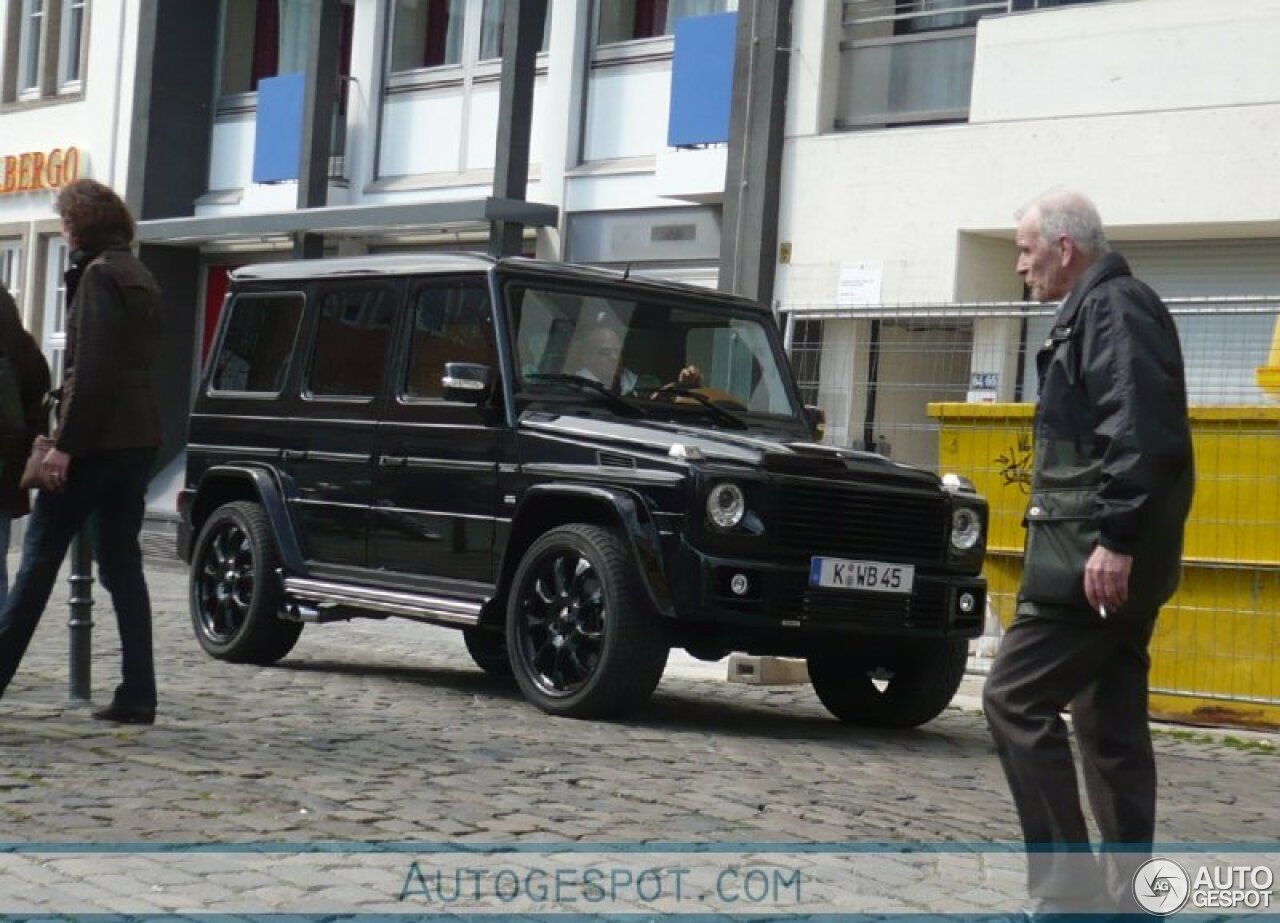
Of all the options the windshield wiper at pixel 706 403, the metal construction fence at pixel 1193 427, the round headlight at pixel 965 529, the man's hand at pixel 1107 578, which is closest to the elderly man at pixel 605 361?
the windshield wiper at pixel 706 403

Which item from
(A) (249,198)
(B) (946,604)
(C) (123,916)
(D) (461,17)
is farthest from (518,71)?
(C) (123,916)

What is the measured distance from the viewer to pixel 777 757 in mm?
9328

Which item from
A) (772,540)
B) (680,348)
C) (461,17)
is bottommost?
(772,540)

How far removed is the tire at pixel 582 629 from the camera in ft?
32.4

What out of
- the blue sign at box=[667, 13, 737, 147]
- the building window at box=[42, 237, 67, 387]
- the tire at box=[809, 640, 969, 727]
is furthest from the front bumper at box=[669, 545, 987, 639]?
the building window at box=[42, 237, 67, 387]

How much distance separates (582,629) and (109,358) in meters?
2.39

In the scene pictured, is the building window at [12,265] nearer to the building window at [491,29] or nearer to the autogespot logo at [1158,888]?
the building window at [491,29]

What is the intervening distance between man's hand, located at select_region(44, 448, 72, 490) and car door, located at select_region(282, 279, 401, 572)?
290 centimetres

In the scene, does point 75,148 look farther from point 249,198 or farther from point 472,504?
point 472,504

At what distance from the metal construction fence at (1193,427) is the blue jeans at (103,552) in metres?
5.18

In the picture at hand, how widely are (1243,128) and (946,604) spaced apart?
23.7 ft

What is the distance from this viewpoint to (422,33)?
25172mm

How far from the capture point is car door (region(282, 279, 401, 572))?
38.1 feet

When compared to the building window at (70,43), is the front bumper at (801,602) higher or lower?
lower
